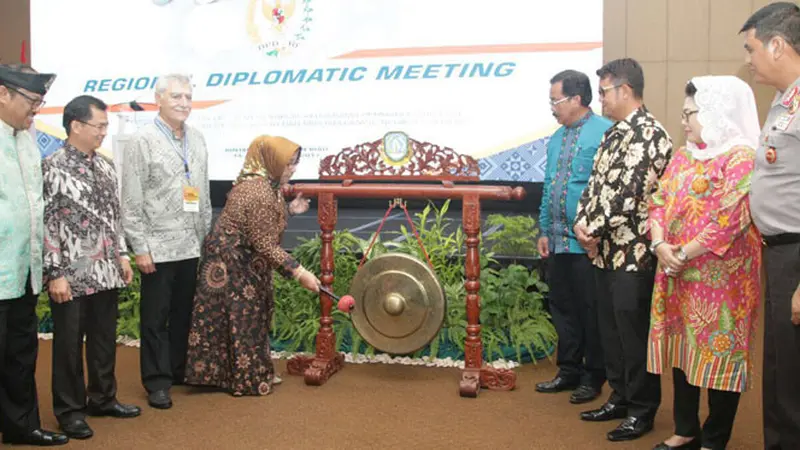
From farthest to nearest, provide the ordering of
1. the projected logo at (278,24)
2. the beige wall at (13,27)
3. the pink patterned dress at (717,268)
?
1. the beige wall at (13,27)
2. the projected logo at (278,24)
3. the pink patterned dress at (717,268)

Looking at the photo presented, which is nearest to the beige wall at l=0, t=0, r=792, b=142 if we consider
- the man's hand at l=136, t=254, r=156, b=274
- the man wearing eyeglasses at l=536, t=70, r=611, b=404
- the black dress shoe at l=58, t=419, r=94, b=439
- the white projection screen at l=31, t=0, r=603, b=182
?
the white projection screen at l=31, t=0, r=603, b=182

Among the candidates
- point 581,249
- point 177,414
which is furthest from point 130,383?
point 581,249

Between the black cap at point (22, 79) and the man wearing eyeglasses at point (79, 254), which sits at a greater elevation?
the black cap at point (22, 79)

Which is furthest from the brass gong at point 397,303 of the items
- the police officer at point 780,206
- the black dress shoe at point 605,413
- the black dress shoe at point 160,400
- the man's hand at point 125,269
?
the police officer at point 780,206

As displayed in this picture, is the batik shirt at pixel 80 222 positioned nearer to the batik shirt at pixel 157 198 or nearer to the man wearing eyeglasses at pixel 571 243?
the batik shirt at pixel 157 198

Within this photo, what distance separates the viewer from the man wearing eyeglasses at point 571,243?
119 inches

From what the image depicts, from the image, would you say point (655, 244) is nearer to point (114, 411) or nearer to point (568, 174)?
point (568, 174)

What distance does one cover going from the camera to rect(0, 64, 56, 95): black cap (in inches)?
94.1

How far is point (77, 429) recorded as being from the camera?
8.71 feet

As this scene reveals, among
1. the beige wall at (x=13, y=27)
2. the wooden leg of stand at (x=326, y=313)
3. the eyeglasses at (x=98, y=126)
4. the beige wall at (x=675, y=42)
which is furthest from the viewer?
the beige wall at (x=13, y=27)

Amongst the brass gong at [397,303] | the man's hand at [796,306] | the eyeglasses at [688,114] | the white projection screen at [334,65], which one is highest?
the white projection screen at [334,65]

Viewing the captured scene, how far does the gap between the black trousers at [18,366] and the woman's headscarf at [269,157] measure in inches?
38.1

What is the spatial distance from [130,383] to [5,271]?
114 centimetres

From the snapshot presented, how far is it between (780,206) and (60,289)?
2.23 metres
